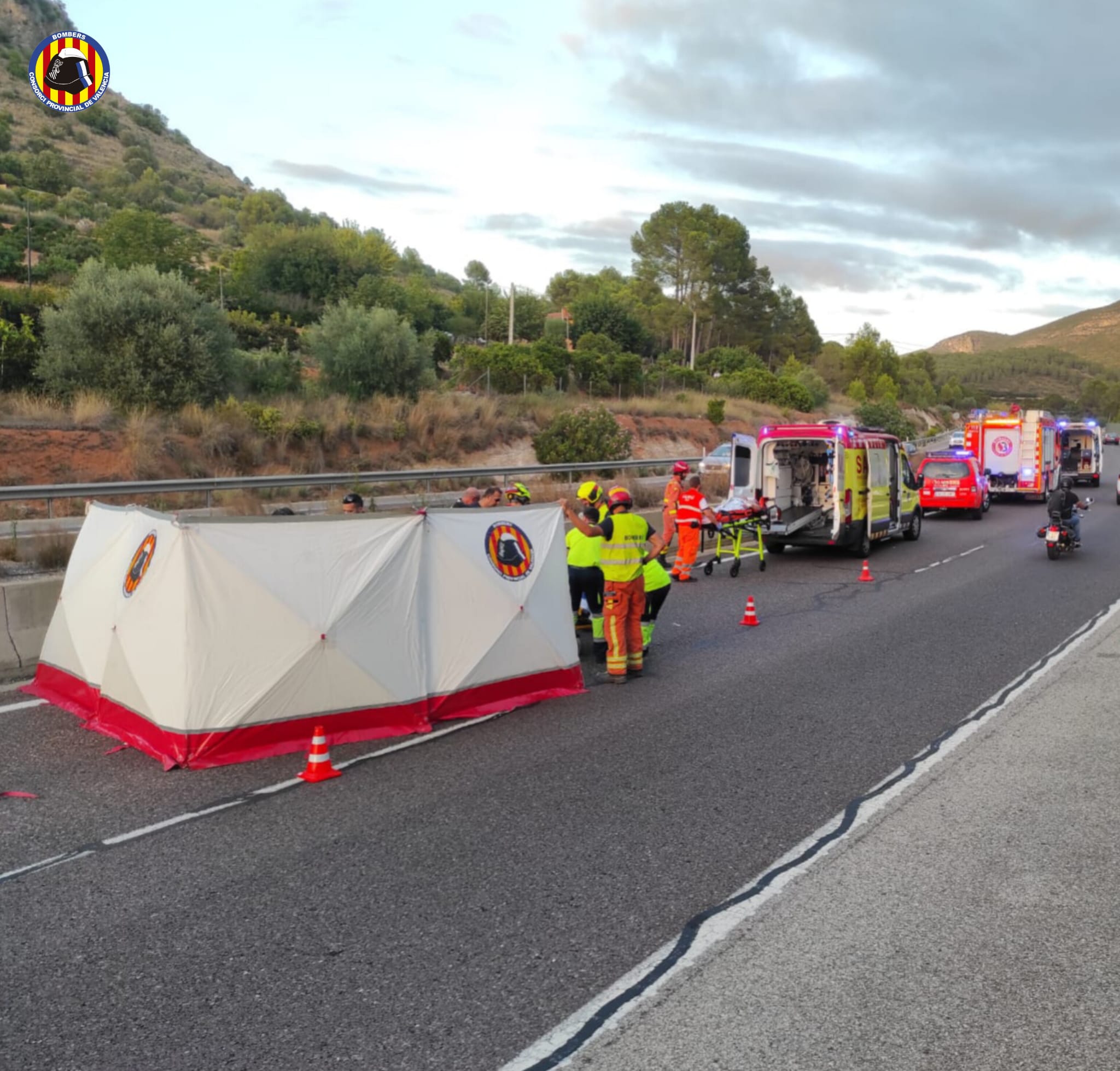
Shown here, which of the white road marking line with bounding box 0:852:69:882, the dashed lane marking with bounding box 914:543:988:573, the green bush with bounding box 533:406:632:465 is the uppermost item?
the green bush with bounding box 533:406:632:465

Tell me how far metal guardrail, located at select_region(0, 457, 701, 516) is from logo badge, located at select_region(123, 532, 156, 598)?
7.85 meters

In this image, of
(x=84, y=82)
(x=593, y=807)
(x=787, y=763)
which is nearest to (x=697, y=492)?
(x=787, y=763)

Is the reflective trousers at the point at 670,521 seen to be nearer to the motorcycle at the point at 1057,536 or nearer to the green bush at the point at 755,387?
the motorcycle at the point at 1057,536

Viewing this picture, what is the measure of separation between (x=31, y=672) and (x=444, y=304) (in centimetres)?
7163

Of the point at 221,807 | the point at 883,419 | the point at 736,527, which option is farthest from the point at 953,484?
the point at 883,419

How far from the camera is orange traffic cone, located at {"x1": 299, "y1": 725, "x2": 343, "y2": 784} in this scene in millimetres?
6645

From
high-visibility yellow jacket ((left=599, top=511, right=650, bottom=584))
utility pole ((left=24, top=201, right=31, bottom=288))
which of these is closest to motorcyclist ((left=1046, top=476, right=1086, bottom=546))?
high-visibility yellow jacket ((left=599, top=511, right=650, bottom=584))

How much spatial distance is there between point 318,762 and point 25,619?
177 inches

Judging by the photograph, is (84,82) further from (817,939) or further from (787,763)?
(817,939)

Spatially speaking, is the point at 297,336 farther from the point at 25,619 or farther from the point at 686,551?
the point at 25,619

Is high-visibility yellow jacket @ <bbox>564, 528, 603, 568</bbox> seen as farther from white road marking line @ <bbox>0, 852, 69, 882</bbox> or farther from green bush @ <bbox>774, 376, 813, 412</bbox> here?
green bush @ <bbox>774, 376, 813, 412</bbox>

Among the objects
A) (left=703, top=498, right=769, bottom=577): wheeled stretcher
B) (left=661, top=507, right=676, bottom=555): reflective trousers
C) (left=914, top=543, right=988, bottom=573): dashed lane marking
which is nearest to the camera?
(left=661, top=507, right=676, bottom=555): reflective trousers

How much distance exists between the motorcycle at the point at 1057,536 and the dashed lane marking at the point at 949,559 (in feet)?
4.57

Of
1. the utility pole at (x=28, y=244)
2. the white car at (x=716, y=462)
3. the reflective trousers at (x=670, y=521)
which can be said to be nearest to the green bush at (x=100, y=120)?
Result: the utility pole at (x=28, y=244)
